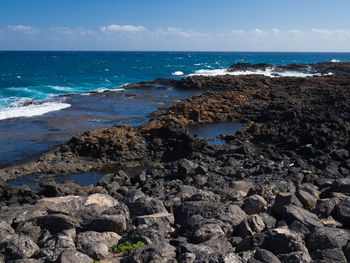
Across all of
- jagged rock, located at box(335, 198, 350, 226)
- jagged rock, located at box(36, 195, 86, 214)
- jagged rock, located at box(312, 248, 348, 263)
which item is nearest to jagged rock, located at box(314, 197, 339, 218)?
jagged rock, located at box(335, 198, 350, 226)

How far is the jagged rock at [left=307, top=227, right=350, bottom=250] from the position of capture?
6180mm

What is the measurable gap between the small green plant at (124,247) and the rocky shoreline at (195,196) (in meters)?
0.14

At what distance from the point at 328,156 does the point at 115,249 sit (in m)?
11.9

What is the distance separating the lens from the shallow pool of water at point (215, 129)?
21.3 m

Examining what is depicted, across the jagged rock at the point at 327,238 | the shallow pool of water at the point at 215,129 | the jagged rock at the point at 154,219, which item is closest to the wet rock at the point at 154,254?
the jagged rock at the point at 154,219

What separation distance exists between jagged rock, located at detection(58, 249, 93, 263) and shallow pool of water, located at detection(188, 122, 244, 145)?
1454 centimetres

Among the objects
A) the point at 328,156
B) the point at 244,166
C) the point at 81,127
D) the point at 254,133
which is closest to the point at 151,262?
the point at 244,166

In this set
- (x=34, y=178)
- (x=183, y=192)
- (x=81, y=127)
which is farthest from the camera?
(x=81, y=127)

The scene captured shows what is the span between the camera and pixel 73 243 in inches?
255

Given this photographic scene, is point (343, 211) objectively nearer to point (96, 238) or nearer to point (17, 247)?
point (96, 238)

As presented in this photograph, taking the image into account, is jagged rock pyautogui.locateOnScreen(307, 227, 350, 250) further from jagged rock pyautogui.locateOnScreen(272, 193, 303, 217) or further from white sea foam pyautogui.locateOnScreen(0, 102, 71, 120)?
white sea foam pyautogui.locateOnScreen(0, 102, 71, 120)

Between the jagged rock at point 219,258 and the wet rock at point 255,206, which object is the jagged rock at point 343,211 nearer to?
the wet rock at point 255,206

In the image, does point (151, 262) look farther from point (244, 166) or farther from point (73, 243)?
point (244, 166)

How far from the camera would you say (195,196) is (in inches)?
352
